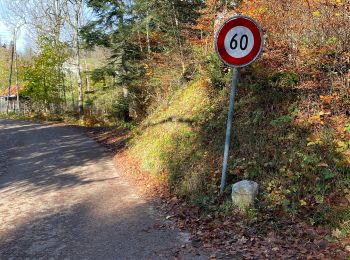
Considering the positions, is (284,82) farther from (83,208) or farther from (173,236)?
(83,208)

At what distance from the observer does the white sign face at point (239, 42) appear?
558cm

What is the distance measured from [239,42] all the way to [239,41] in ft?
0.06

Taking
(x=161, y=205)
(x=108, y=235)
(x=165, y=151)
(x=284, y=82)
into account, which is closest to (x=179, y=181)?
(x=161, y=205)

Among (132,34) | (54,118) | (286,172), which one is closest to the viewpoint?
(286,172)

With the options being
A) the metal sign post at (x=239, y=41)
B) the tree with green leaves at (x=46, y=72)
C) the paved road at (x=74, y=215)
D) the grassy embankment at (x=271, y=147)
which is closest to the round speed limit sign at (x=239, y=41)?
the metal sign post at (x=239, y=41)

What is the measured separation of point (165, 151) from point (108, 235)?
14.7 ft

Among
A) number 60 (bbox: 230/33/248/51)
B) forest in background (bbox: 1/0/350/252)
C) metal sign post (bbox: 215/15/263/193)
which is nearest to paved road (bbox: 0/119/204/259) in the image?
forest in background (bbox: 1/0/350/252)

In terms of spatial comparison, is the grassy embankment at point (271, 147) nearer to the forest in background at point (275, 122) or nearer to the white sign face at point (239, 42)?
the forest in background at point (275, 122)

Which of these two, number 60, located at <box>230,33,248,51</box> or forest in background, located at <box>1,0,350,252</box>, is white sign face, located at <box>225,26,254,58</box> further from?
forest in background, located at <box>1,0,350,252</box>

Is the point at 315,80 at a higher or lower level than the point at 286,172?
higher

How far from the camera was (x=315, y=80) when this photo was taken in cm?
709

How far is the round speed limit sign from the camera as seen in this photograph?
555cm

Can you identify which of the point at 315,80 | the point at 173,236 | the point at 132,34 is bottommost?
the point at 173,236

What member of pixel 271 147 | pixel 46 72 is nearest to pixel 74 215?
pixel 271 147
